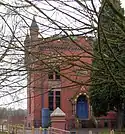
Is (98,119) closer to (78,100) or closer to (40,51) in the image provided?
(78,100)

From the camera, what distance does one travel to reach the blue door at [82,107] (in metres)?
40.4

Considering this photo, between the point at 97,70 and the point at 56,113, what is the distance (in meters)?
18.5

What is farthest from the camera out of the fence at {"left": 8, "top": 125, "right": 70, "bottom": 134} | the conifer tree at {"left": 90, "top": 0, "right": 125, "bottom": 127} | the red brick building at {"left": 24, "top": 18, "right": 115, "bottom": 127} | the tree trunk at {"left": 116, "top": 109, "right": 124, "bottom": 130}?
the tree trunk at {"left": 116, "top": 109, "right": 124, "bottom": 130}

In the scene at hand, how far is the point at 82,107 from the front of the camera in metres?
41.5

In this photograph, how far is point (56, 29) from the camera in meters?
5.78

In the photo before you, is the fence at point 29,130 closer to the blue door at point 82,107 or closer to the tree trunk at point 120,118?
the tree trunk at point 120,118

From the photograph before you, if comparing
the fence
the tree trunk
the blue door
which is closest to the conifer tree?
the fence

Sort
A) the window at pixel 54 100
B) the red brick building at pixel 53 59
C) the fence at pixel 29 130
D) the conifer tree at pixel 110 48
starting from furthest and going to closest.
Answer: the window at pixel 54 100, the fence at pixel 29 130, the red brick building at pixel 53 59, the conifer tree at pixel 110 48

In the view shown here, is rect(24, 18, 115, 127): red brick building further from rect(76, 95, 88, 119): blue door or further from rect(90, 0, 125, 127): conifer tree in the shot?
rect(76, 95, 88, 119): blue door

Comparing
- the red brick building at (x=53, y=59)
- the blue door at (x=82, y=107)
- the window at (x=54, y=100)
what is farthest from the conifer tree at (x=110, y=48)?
the window at (x=54, y=100)

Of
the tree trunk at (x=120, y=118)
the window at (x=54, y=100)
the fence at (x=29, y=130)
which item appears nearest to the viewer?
the fence at (x=29, y=130)

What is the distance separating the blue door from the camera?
40.4 meters

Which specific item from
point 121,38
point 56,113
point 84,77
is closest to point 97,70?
point 121,38

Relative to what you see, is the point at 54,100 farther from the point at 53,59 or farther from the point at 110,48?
the point at 110,48
